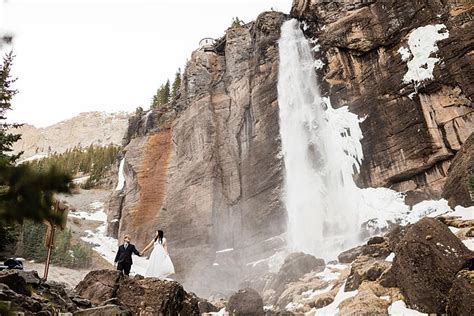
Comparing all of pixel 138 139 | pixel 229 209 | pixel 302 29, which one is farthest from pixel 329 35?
pixel 138 139

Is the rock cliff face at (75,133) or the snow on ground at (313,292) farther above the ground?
the rock cliff face at (75,133)

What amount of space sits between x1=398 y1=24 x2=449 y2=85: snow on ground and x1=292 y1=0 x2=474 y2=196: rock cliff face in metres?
0.07

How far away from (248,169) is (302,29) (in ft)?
47.3

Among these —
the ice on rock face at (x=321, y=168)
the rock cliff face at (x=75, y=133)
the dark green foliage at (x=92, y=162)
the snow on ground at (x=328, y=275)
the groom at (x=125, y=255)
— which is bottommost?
the snow on ground at (x=328, y=275)

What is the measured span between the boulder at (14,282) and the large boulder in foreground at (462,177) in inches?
664

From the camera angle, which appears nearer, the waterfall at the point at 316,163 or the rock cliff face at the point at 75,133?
the waterfall at the point at 316,163

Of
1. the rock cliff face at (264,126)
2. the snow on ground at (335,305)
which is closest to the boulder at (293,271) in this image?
the snow on ground at (335,305)

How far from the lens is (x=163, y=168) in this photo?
43062 mm

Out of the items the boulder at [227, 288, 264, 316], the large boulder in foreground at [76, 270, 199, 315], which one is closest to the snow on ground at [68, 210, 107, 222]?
the boulder at [227, 288, 264, 316]

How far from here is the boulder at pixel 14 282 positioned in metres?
8.28

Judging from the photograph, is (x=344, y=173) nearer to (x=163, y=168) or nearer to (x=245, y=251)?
(x=245, y=251)

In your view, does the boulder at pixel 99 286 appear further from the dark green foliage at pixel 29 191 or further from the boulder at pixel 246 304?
the dark green foliage at pixel 29 191

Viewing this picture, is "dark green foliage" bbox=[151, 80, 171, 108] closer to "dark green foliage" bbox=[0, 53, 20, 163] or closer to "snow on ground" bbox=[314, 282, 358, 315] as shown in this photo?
"dark green foliage" bbox=[0, 53, 20, 163]

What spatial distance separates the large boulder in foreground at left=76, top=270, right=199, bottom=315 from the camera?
10008mm
